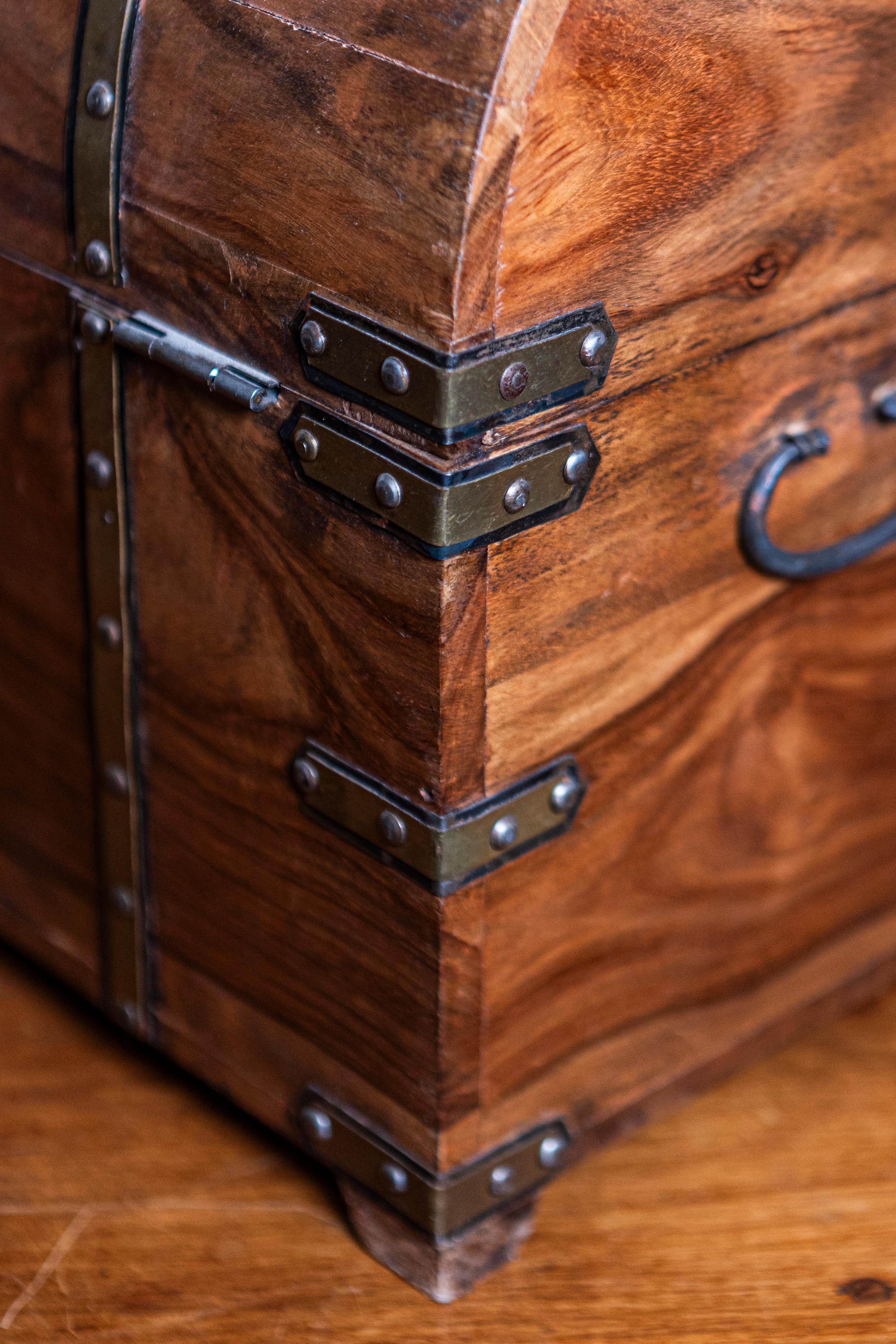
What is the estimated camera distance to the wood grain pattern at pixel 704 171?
2.09ft

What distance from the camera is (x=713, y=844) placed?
89cm

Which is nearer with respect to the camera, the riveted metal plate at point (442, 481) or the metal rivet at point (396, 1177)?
the riveted metal plate at point (442, 481)

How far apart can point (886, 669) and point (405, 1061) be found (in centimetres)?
35

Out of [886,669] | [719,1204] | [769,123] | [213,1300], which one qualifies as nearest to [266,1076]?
[213,1300]

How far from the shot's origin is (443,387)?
2.08 ft

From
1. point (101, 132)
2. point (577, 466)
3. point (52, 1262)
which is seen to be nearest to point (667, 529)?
point (577, 466)

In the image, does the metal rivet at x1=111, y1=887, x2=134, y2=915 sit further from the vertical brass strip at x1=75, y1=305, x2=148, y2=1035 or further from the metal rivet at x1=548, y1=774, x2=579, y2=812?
the metal rivet at x1=548, y1=774, x2=579, y2=812

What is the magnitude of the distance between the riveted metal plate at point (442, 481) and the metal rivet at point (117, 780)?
237 mm

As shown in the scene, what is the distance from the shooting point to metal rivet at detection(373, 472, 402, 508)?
2.19ft

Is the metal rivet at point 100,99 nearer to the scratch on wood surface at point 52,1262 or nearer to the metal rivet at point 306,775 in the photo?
the metal rivet at point 306,775

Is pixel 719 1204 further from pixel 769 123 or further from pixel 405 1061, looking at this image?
pixel 769 123

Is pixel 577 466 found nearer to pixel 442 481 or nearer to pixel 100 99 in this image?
pixel 442 481

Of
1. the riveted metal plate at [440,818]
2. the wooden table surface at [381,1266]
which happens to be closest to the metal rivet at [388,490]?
the riveted metal plate at [440,818]

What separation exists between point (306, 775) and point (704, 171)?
309mm
